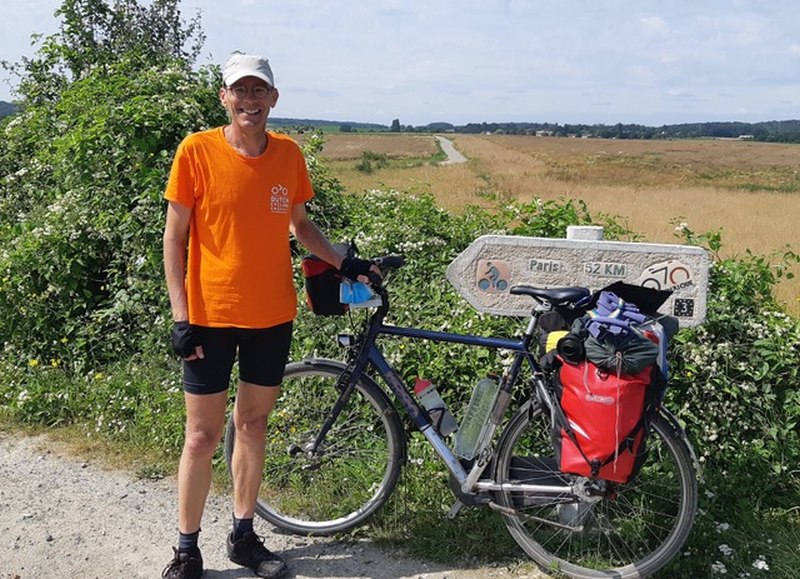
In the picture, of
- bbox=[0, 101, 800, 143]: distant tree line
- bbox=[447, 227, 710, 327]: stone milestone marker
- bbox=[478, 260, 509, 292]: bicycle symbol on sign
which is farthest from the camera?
bbox=[0, 101, 800, 143]: distant tree line

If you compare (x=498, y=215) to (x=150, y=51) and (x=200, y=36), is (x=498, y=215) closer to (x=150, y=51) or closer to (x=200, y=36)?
(x=150, y=51)

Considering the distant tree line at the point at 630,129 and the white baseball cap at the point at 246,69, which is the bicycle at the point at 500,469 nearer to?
the white baseball cap at the point at 246,69

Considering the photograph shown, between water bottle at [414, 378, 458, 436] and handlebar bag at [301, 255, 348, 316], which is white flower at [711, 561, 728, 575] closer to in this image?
water bottle at [414, 378, 458, 436]

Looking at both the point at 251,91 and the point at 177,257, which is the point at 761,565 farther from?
the point at 251,91

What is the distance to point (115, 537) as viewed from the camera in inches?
133

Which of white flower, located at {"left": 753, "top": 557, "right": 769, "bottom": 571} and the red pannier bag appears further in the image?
white flower, located at {"left": 753, "top": 557, "right": 769, "bottom": 571}

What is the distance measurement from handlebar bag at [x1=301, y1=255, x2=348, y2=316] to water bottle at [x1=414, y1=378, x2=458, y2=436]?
0.52 metres

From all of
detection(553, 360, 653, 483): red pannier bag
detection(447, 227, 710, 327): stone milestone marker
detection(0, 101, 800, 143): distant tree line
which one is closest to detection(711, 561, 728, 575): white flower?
detection(553, 360, 653, 483): red pannier bag

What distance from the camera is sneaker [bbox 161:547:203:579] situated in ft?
9.70

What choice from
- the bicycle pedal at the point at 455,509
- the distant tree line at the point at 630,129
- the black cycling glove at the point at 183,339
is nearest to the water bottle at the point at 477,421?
the bicycle pedal at the point at 455,509

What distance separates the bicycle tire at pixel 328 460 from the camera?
3.35 metres

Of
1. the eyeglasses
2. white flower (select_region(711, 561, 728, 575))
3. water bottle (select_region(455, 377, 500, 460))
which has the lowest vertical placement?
white flower (select_region(711, 561, 728, 575))

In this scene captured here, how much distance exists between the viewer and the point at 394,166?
50.1m

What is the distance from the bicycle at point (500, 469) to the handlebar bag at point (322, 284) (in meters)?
0.18
